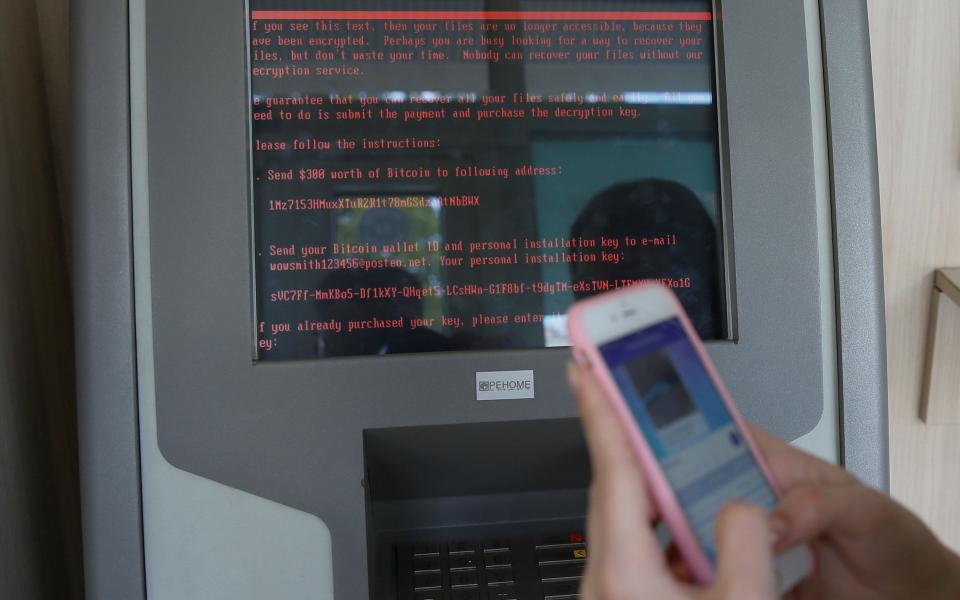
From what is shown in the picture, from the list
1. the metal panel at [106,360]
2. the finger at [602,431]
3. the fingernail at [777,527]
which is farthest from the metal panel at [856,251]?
the metal panel at [106,360]

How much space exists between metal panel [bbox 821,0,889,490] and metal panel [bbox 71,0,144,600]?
851 millimetres

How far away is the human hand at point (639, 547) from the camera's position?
43 centimetres

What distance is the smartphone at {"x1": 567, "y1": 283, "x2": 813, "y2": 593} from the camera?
0.52 metres

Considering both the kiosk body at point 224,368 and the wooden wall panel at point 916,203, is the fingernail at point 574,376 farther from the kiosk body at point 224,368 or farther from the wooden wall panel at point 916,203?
the wooden wall panel at point 916,203

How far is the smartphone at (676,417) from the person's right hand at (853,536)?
2 centimetres

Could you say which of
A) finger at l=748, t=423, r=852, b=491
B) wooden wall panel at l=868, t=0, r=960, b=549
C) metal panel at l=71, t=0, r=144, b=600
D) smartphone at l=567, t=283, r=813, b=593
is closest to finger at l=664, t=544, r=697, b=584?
smartphone at l=567, t=283, r=813, b=593

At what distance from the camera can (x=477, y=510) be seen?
3.19 feet

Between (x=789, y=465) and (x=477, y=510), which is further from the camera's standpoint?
(x=477, y=510)

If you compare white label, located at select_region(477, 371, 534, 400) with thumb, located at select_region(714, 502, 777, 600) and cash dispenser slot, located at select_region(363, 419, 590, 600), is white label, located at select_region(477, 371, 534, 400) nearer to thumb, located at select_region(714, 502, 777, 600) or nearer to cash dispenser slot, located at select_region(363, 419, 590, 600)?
cash dispenser slot, located at select_region(363, 419, 590, 600)

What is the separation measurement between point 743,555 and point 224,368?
0.61 meters

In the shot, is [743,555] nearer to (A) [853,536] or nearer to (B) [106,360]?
(A) [853,536]

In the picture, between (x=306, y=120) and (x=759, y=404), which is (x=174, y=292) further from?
(x=759, y=404)

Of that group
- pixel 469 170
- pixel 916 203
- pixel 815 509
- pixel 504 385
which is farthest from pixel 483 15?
pixel 916 203

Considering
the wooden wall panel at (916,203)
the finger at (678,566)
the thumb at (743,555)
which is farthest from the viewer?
the wooden wall panel at (916,203)
